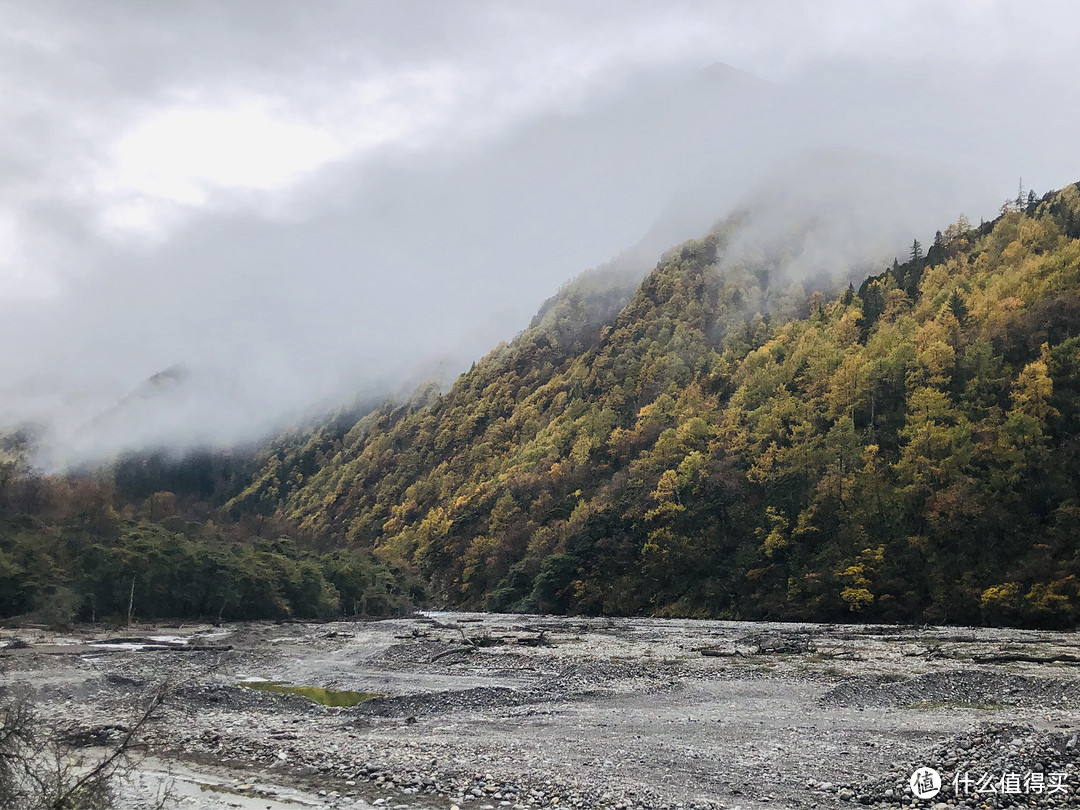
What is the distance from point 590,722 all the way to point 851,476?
77105 millimetres

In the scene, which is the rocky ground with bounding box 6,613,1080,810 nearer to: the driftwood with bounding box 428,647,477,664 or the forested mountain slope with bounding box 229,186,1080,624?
the driftwood with bounding box 428,647,477,664

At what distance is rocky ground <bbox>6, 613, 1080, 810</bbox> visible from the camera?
1945cm

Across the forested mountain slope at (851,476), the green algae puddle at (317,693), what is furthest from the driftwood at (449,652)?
the forested mountain slope at (851,476)

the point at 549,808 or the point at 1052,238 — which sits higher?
the point at 1052,238

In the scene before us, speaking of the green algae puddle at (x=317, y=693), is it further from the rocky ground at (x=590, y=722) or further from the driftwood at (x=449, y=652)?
the driftwood at (x=449, y=652)

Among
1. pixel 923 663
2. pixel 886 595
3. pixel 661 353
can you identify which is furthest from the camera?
Answer: pixel 661 353

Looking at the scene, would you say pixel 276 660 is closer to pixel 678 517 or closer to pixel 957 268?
pixel 678 517

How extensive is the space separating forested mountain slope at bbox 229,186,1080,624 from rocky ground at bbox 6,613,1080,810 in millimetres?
24591

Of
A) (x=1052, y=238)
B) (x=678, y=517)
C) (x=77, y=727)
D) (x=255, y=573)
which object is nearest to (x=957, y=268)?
(x=1052, y=238)

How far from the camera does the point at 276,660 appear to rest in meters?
52.7

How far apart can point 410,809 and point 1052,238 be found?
13407 cm

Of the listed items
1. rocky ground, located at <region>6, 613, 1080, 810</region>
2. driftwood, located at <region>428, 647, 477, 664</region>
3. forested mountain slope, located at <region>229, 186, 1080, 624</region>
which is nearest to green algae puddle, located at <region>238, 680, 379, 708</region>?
rocky ground, located at <region>6, 613, 1080, 810</region>

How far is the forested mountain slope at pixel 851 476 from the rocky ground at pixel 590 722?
80.7 ft

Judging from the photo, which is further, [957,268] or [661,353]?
[661,353]
